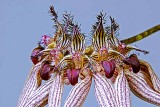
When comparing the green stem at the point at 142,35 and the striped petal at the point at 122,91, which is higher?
the green stem at the point at 142,35

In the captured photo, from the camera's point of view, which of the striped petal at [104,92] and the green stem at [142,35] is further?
the green stem at [142,35]

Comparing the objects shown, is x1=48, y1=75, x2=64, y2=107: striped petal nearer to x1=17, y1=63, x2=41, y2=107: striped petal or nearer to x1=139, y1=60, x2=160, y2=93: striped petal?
x1=17, y1=63, x2=41, y2=107: striped petal

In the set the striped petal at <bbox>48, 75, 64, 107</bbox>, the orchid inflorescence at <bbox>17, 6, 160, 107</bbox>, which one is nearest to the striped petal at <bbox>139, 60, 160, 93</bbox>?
the orchid inflorescence at <bbox>17, 6, 160, 107</bbox>

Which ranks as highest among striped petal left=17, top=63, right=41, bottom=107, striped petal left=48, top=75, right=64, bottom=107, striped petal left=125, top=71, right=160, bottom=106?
striped petal left=17, top=63, right=41, bottom=107

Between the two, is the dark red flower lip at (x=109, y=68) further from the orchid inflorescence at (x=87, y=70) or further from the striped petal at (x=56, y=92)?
the striped petal at (x=56, y=92)

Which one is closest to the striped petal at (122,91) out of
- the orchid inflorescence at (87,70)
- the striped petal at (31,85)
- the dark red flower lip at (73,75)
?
the orchid inflorescence at (87,70)

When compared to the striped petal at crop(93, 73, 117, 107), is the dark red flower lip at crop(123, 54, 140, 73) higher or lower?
higher

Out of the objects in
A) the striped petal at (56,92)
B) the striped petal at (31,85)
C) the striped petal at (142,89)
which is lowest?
the striped petal at (142,89)
